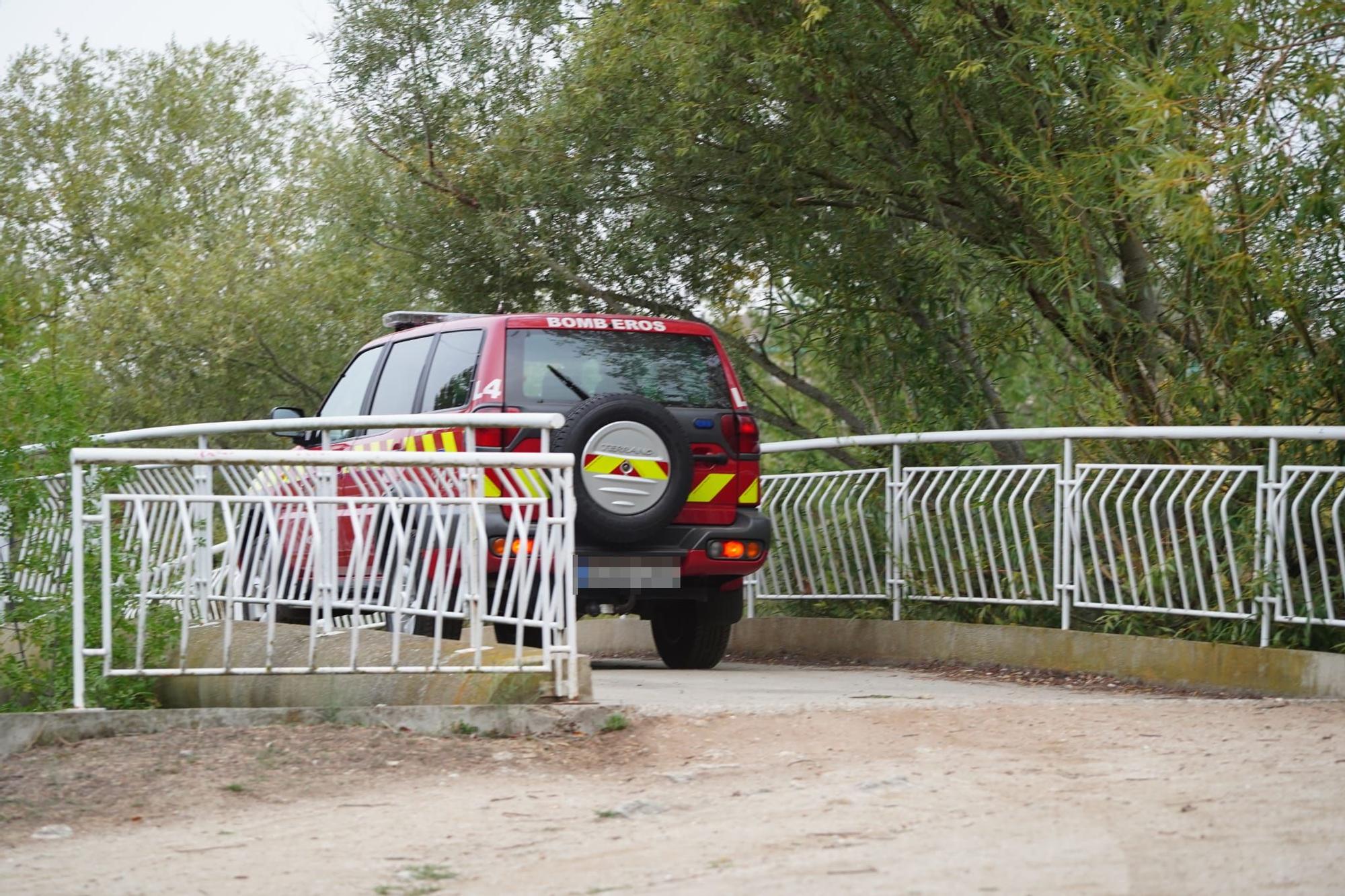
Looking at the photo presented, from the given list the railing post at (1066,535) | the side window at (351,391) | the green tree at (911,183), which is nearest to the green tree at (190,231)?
the green tree at (911,183)

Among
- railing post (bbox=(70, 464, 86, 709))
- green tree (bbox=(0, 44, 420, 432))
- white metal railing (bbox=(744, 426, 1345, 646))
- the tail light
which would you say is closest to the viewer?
railing post (bbox=(70, 464, 86, 709))

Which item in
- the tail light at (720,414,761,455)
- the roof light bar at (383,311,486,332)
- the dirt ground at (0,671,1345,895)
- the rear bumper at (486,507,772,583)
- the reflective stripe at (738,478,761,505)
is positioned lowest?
the dirt ground at (0,671,1345,895)

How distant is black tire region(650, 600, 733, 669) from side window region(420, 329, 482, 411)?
2.05 metres

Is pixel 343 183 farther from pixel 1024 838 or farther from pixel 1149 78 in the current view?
pixel 1024 838

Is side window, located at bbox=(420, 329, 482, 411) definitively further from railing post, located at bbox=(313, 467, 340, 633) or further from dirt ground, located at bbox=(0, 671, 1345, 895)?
dirt ground, located at bbox=(0, 671, 1345, 895)

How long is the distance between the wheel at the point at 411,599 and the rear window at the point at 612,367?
1952mm

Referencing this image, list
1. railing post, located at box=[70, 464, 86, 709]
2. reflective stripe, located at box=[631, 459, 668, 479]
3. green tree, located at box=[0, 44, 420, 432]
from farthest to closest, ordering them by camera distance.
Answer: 1. green tree, located at box=[0, 44, 420, 432]
2. reflective stripe, located at box=[631, 459, 668, 479]
3. railing post, located at box=[70, 464, 86, 709]

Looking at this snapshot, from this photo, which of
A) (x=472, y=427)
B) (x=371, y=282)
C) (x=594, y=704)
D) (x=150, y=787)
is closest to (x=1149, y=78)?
(x=472, y=427)

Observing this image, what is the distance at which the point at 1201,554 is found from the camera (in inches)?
352

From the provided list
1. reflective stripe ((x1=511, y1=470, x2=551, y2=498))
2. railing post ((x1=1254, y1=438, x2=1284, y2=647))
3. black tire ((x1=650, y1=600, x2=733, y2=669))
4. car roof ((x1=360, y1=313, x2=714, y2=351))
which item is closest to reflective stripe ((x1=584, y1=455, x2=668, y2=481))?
car roof ((x1=360, y1=313, x2=714, y2=351))

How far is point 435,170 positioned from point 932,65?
5919mm

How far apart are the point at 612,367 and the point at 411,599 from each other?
2690 millimetres

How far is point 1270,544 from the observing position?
8.39m

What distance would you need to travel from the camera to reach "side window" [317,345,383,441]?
1055cm
